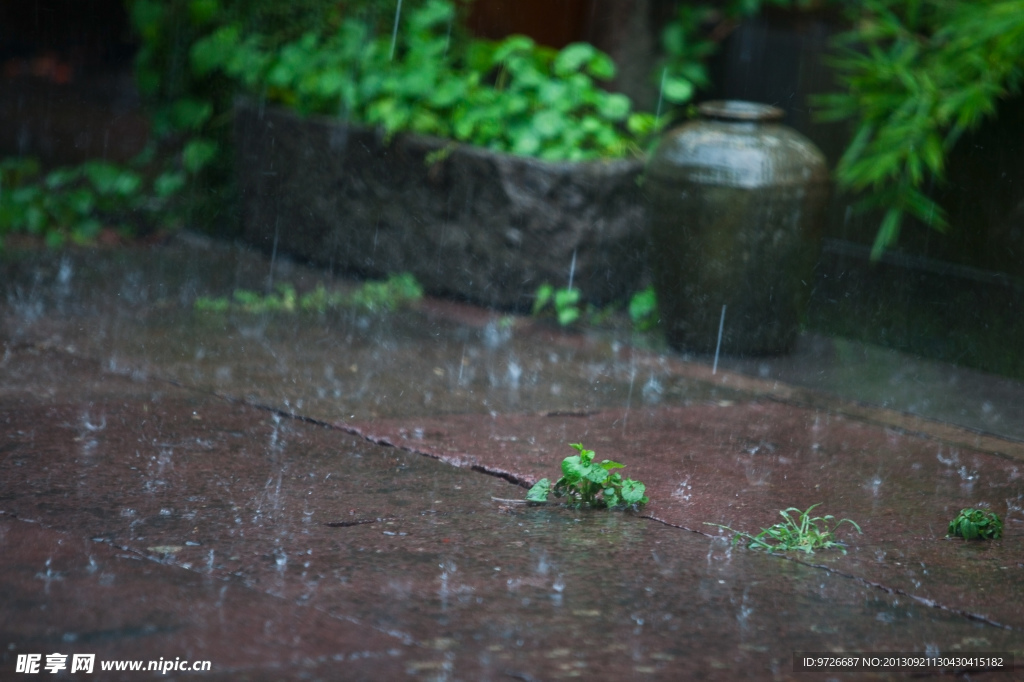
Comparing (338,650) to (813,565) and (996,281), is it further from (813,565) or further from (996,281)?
(996,281)

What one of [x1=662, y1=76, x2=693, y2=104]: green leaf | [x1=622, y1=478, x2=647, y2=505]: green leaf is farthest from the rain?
[x1=662, y1=76, x2=693, y2=104]: green leaf

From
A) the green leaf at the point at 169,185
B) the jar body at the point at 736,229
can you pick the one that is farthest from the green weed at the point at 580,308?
the green leaf at the point at 169,185

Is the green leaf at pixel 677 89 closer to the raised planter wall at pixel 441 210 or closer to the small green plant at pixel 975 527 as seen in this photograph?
the raised planter wall at pixel 441 210

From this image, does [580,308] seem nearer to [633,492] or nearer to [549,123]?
[549,123]

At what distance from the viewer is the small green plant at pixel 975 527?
9.60ft

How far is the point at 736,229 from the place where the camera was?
5008 millimetres

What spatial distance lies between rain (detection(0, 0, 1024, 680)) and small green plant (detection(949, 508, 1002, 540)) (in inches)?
0.5

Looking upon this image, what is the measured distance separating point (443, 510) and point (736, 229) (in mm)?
2541

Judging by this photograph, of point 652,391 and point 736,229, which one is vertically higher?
point 736,229

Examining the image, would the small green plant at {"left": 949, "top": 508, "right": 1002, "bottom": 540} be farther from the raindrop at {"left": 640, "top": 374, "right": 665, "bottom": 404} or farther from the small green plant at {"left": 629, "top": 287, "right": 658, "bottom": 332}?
the small green plant at {"left": 629, "top": 287, "right": 658, "bottom": 332}

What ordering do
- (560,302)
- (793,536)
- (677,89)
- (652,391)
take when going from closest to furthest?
1. (793,536)
2. (652,391)
3. (560,302)
4. (677,89)

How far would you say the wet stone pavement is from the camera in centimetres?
214

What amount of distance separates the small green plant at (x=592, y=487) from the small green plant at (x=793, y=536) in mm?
238

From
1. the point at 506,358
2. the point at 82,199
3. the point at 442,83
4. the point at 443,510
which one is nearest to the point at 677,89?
the point at 442,83
